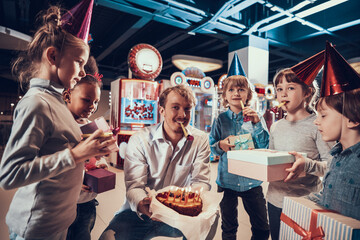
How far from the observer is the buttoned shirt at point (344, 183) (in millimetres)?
947

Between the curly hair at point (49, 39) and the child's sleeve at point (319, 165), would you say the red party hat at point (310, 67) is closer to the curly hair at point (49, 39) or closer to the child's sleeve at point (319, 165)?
the child's sleeve at point (319, 165)

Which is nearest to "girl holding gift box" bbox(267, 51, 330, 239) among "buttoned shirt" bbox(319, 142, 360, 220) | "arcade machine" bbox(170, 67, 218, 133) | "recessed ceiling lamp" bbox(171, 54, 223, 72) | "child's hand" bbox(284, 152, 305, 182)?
"child's hand" bbox(284, 152, 305, 182)

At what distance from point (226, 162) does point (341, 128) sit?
1055mm

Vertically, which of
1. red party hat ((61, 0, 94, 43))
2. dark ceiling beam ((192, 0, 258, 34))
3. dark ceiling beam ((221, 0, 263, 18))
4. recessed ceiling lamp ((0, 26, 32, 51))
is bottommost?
red party hat ((61, 0, 94, 43))

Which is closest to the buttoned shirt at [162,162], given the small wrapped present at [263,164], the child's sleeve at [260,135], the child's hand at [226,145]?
the child's hand at [226,145]

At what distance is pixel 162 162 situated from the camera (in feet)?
5.55

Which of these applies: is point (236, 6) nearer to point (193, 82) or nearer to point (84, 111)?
point (193, 82)

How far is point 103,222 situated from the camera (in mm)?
2744

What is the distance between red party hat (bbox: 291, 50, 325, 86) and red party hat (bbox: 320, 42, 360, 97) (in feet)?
0.82

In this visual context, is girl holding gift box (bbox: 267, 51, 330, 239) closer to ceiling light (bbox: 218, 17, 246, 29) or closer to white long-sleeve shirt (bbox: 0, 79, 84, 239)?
white long-sleeve shirt (bbox: 0, 79, 84, 239)

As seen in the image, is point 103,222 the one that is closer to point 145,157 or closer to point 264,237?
point 145,157

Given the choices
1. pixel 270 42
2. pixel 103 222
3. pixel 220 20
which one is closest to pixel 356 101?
pixel 103 222

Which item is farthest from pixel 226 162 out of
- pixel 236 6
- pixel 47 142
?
pixel 236 6

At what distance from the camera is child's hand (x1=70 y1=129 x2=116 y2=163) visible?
93 centimetres
